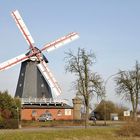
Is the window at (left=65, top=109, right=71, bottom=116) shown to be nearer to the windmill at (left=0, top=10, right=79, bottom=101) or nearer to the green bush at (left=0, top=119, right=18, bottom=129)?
the windmill at (left=0, top=10, right=79, bottom=101)

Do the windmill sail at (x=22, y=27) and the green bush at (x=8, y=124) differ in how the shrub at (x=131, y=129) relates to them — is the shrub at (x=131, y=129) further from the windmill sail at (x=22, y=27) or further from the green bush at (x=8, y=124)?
the windmill sail at (x=22, y=27)

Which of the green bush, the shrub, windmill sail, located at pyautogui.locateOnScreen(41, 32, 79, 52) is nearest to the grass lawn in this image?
the shrub

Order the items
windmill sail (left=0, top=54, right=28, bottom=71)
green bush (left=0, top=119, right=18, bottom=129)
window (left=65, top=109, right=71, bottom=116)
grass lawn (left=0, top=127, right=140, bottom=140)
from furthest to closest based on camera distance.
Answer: window (left=65, top=109, right=71, bottom=116) < windmill sail (left=0, top=54, right=28, bottom=71) < green bush (left=0, top=119, right=18, bottom=129) < grass lawn (left=0, top=127, right=140, bottom=140)

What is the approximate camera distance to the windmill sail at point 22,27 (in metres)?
79.6

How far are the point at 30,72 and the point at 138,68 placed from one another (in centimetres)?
2362

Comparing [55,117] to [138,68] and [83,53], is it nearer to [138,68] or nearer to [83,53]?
[138,68]

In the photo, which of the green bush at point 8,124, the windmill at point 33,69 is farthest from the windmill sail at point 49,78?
the green bush at point 8,124

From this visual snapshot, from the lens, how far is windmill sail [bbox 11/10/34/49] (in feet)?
261

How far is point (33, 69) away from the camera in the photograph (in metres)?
83.1

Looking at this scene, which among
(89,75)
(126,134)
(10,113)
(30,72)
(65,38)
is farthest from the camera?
(30,72)

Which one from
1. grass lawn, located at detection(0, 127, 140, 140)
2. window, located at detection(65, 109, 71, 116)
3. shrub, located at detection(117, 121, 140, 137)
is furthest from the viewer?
window, located at detection(65, 109, 71, 116)

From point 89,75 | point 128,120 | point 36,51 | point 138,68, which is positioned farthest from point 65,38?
point 128,120

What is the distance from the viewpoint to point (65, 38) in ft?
255

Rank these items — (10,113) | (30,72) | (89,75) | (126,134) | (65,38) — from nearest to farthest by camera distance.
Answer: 1. (126,134)
2. (89,75)
3. (10,113)
4. (65,38)
5. (30,72)
